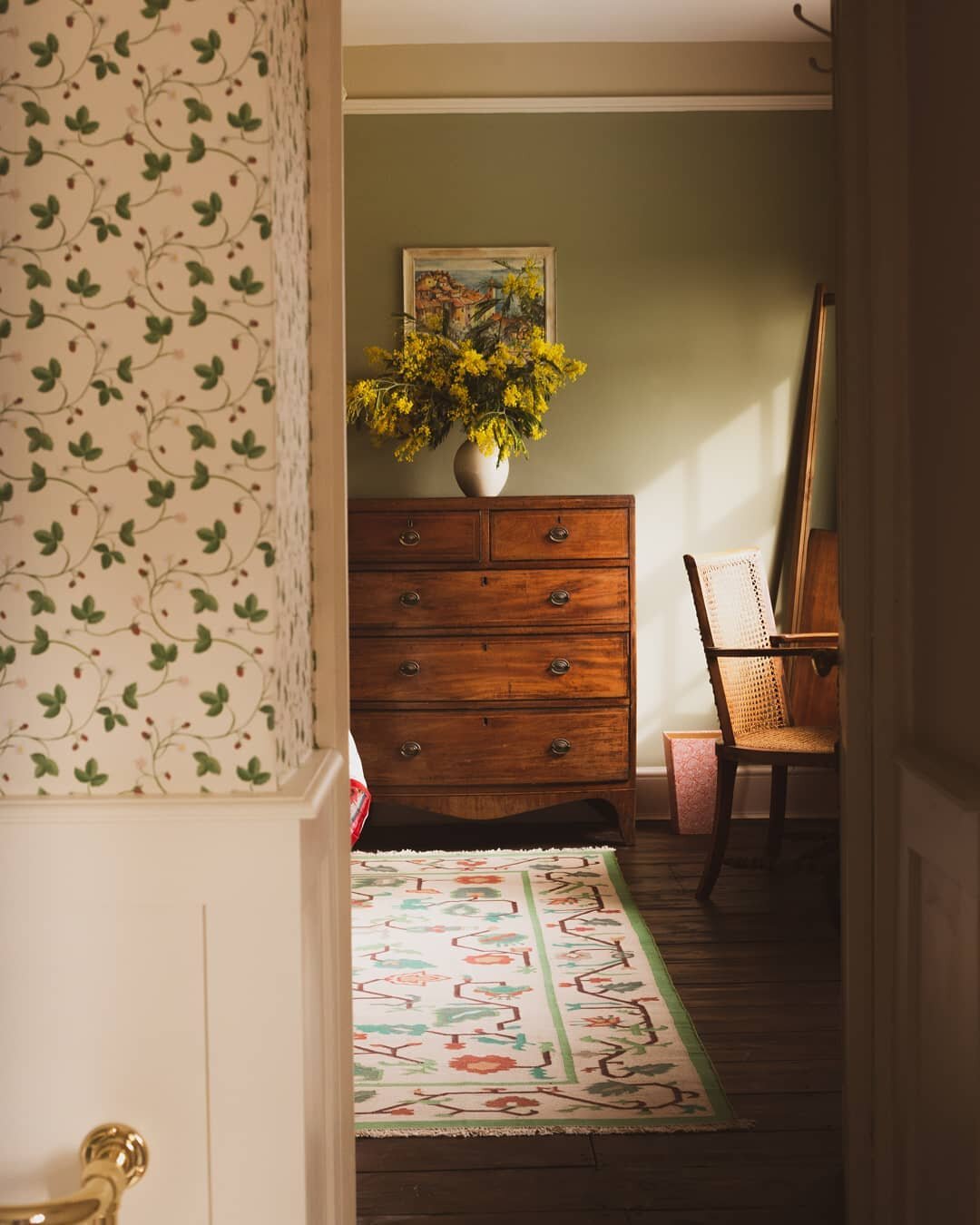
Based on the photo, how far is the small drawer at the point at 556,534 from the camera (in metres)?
4.23

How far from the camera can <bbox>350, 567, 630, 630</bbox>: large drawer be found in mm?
4223

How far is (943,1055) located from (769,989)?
5.02 feet

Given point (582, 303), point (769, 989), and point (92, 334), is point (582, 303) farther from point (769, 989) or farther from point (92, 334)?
point (92, 334)

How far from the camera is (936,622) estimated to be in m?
1.59

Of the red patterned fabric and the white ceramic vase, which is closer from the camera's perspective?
the red patterned fabric

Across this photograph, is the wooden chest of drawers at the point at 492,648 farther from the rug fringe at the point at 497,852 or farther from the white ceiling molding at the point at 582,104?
the white ceiling molding at the point at 582,104

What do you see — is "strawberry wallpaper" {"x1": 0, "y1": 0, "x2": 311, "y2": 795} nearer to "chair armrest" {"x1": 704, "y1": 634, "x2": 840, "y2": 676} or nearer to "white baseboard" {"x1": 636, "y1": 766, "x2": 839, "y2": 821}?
"chair armrest" {"x1": 704, "y1": 634, "x2": 840, "y2": 676}

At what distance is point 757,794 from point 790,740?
1128 mm

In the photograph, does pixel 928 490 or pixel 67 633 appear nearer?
pixel 67 633

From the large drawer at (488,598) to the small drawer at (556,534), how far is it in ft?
0.20

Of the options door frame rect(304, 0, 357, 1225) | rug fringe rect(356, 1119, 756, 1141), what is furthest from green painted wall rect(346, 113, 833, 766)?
door frame rect(304, 0, 357, 1225)

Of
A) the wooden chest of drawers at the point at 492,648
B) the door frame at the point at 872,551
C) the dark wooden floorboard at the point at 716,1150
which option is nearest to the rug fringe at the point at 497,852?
the wooden chest of drawers at the point at 492,648

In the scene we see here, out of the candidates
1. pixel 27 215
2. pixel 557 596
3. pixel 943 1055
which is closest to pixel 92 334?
pixel 27 215

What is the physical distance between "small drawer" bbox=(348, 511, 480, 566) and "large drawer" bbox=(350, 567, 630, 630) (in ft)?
0.21
